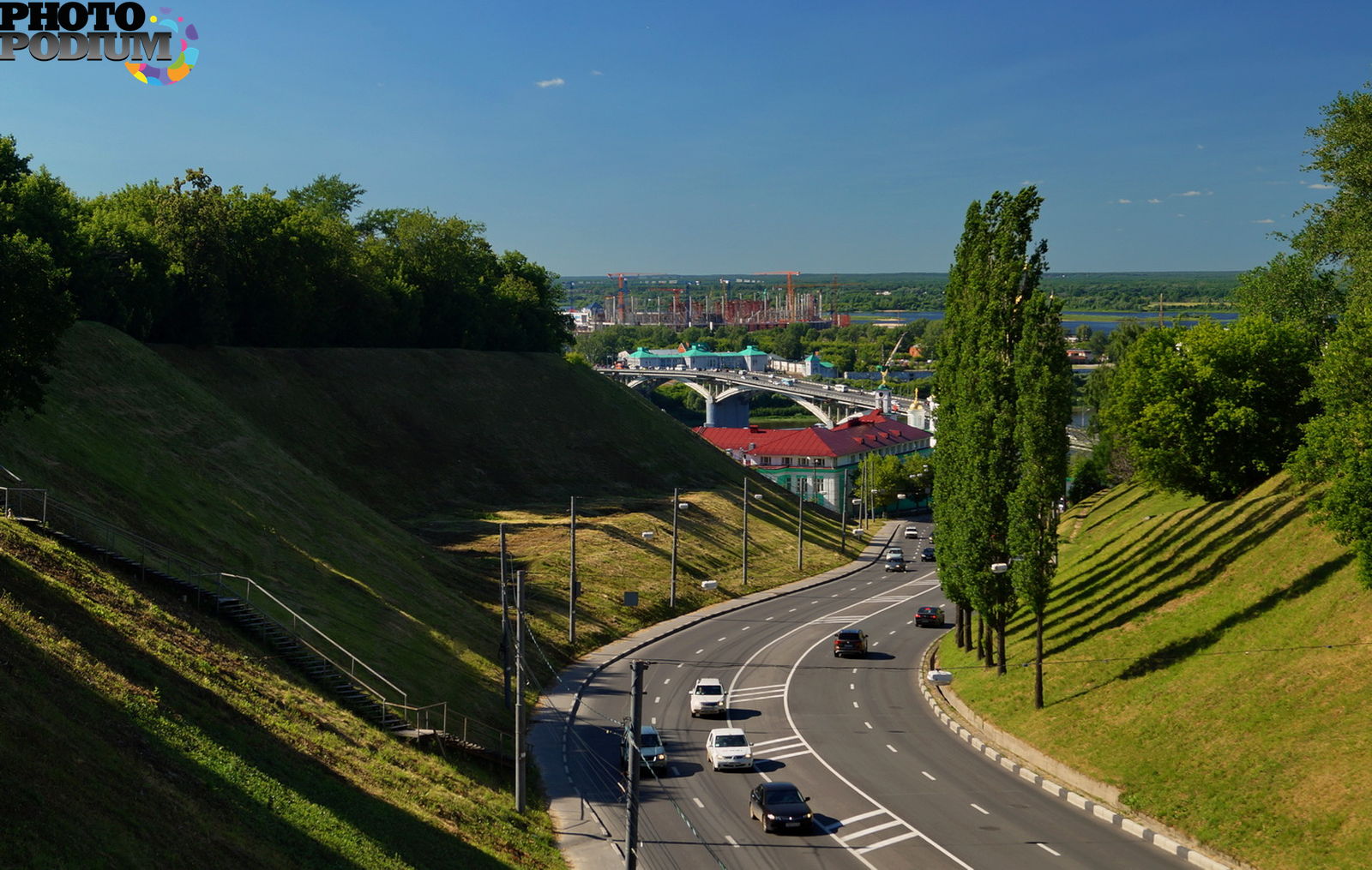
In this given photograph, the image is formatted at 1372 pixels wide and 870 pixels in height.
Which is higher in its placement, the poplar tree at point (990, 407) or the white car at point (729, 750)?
the poplar tree at point (990, 407)

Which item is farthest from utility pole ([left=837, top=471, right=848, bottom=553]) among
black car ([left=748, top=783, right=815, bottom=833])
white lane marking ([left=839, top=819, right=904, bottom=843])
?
black car ([left=748, top=783, right=815, bottom=833])

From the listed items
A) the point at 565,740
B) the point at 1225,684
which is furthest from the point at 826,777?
the point at 1225,684

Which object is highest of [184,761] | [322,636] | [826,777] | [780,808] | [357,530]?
[184,761]

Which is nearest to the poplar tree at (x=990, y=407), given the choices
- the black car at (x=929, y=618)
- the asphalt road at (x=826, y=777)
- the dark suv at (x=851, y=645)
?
the asphalt road at (x=826, y=777)

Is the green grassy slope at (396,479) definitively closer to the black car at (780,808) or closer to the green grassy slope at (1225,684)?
the black car at (780,808)

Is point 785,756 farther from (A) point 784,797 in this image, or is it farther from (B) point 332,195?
(B) point 332,195

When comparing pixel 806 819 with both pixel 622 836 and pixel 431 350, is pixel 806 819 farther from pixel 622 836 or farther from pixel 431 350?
pixel 431 350
